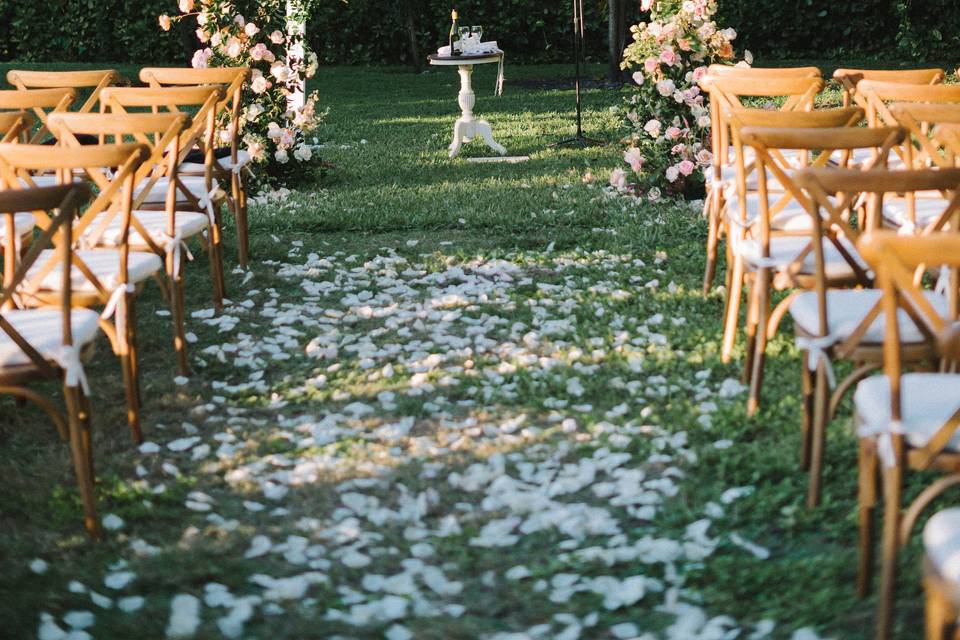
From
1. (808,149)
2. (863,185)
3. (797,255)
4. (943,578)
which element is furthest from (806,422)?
(943,578)

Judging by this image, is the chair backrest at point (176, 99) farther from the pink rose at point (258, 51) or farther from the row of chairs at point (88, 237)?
the pink rose at point (258, 51)

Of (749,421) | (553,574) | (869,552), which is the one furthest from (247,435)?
(869,552)

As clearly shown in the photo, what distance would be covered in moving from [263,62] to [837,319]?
234 inches

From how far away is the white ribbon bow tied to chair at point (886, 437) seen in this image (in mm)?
2523

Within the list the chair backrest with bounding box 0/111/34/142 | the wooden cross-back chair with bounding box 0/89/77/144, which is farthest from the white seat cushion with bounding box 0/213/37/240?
the wooden cross-back chair with bounding box 0/89/77/144

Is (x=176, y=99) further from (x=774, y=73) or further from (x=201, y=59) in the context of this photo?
(x=774, y=73)

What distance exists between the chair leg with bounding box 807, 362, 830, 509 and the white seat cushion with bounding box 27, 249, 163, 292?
242 cm

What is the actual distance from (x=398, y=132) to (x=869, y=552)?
363 inches

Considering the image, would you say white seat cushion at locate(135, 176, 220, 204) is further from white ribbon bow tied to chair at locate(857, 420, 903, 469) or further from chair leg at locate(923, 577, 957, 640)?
chair leg at locate(923, 577, 957, 640)

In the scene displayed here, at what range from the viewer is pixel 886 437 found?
2.54 metres

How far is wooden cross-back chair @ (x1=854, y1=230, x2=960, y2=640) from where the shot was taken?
222 centimetres

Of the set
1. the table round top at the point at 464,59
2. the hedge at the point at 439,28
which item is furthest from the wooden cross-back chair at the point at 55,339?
the hedge at the point at 439,28

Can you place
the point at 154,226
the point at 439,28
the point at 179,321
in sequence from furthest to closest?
the point at 439,28 < the point at 154,226 < the point at 179,321

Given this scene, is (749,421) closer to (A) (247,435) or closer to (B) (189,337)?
(A) (247,435)
